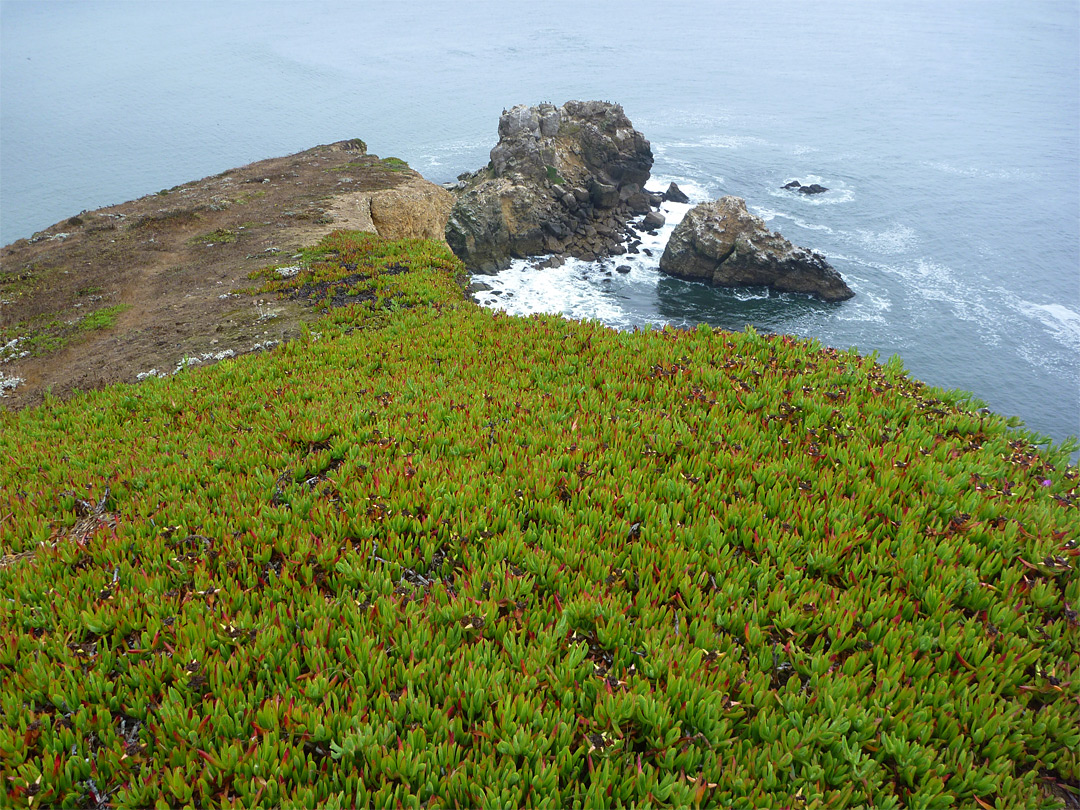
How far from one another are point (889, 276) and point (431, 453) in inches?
2355

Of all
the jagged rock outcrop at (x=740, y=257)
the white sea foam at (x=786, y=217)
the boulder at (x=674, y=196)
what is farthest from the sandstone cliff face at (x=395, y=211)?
the white sea foam at (x=786, y=217)

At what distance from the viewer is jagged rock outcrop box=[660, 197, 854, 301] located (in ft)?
166

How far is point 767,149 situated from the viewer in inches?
3730

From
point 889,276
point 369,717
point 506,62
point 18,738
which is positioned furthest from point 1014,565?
point 506,62

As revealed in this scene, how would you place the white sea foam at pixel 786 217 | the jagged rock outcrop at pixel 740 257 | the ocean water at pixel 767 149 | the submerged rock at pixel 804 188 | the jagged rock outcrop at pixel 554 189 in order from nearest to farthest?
the ocean water at pixel 767 149 < the jagged rock outcrop at pixel 740 257 < the jagged rock outcrop at pixel 554 189 < the white sea foam at pixel 786 217 < the submerged rock at pixel 804 188

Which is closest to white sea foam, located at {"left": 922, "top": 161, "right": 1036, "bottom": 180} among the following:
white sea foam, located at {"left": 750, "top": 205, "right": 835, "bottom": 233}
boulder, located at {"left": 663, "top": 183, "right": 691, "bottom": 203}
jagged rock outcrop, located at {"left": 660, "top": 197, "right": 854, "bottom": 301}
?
white sea foam, located at {"left": 750, "top": 205, "right": 835, "bottom": 233}

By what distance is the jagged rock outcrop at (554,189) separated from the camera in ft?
178

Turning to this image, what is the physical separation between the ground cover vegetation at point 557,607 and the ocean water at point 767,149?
39027mm

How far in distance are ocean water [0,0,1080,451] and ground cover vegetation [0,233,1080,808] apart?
39027mm

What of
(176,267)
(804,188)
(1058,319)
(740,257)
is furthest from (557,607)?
(804,188)

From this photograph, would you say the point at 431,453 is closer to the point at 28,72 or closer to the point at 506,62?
the point at 506,62

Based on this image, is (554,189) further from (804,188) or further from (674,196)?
(804,188)

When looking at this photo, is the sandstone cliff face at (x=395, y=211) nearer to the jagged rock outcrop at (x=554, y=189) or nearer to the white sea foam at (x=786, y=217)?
→ the jagged rock outcrop at (x=554, y=189)

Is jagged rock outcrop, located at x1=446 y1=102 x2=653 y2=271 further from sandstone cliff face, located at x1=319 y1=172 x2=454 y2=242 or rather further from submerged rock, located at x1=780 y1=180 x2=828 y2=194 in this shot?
submerged rock, located at x1=780 y1=180 x2=828 y2=194
